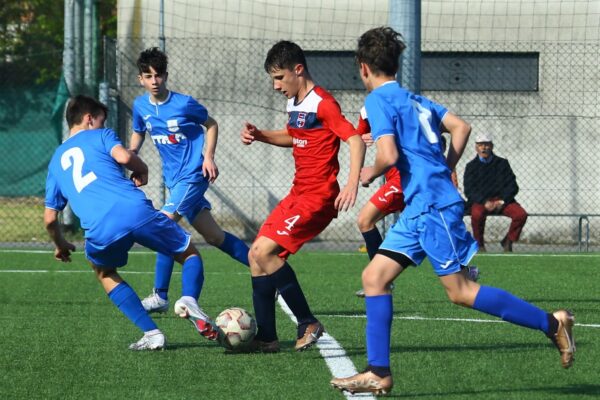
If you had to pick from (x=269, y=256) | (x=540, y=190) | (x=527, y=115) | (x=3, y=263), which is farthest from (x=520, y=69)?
(x=269, y=256)

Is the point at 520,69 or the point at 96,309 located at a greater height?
the point at 520,69

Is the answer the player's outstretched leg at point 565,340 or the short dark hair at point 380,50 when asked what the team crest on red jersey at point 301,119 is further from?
the player's outstretched leg at point 565,340

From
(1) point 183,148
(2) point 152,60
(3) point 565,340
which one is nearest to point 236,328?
(3) point 565,340

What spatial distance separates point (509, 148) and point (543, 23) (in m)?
1.92

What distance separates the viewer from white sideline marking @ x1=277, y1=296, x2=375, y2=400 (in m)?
5.59

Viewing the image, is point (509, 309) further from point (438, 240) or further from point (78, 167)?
point (78, 167)

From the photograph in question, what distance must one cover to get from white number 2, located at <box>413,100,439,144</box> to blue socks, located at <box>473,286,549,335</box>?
29.0 inches

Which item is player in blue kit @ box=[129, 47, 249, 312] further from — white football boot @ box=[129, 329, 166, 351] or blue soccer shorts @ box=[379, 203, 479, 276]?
blue soccer shorts @ box=[379, 203, 479, 276]

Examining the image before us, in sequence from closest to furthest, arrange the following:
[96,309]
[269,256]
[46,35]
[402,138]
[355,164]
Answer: [402,138] < [355,164] < [269,256] < [96,309] < [46,35]

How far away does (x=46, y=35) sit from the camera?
30.8 m

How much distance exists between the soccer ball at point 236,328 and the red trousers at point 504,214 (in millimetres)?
8760

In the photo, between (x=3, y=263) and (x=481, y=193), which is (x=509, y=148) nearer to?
(x=481, y=193)

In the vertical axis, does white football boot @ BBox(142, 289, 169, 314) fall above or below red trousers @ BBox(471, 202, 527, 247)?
below

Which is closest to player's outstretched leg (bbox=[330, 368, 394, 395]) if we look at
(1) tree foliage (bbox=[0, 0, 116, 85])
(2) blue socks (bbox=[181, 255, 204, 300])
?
(2) blue socks (bbox=[181, 255, 204, 300])
